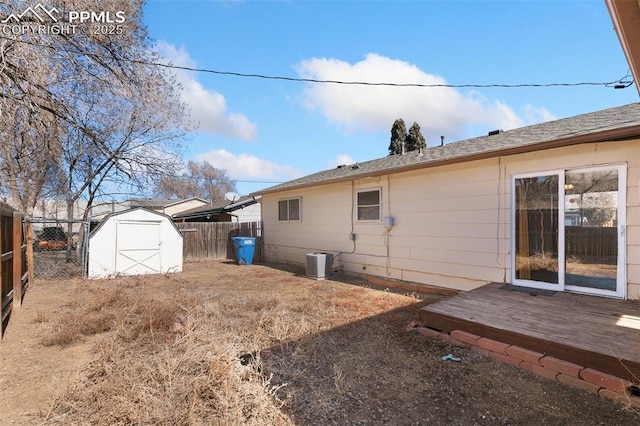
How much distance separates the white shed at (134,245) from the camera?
28.5ft

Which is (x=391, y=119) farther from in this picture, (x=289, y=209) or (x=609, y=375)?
(x=609, y=375)

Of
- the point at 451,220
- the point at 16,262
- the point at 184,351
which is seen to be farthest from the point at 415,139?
the point at 184,351

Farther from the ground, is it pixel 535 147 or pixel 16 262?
pixel 535 147

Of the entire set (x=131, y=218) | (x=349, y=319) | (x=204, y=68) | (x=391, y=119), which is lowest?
(x=349, y=319)

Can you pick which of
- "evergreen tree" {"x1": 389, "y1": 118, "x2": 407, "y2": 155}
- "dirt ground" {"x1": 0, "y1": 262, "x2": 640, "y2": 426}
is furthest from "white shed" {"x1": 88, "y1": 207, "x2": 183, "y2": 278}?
"evergreen tree" {"x1": 389, "y1": 118, "x2": 407, "y2": 155}

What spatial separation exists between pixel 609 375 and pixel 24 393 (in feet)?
16.6

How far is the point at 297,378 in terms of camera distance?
2.99 m

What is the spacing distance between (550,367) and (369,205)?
220 inches

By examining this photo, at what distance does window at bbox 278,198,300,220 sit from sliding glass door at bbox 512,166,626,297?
6971mm

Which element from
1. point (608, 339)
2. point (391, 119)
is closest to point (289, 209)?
point (608, 339)

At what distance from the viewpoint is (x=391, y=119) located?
75.2ft

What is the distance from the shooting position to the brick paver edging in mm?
2570

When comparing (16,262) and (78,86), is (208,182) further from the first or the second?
(16,262)

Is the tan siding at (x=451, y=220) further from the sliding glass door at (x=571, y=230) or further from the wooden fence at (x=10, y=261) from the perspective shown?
the wooden fence at (x=10, y=261)
